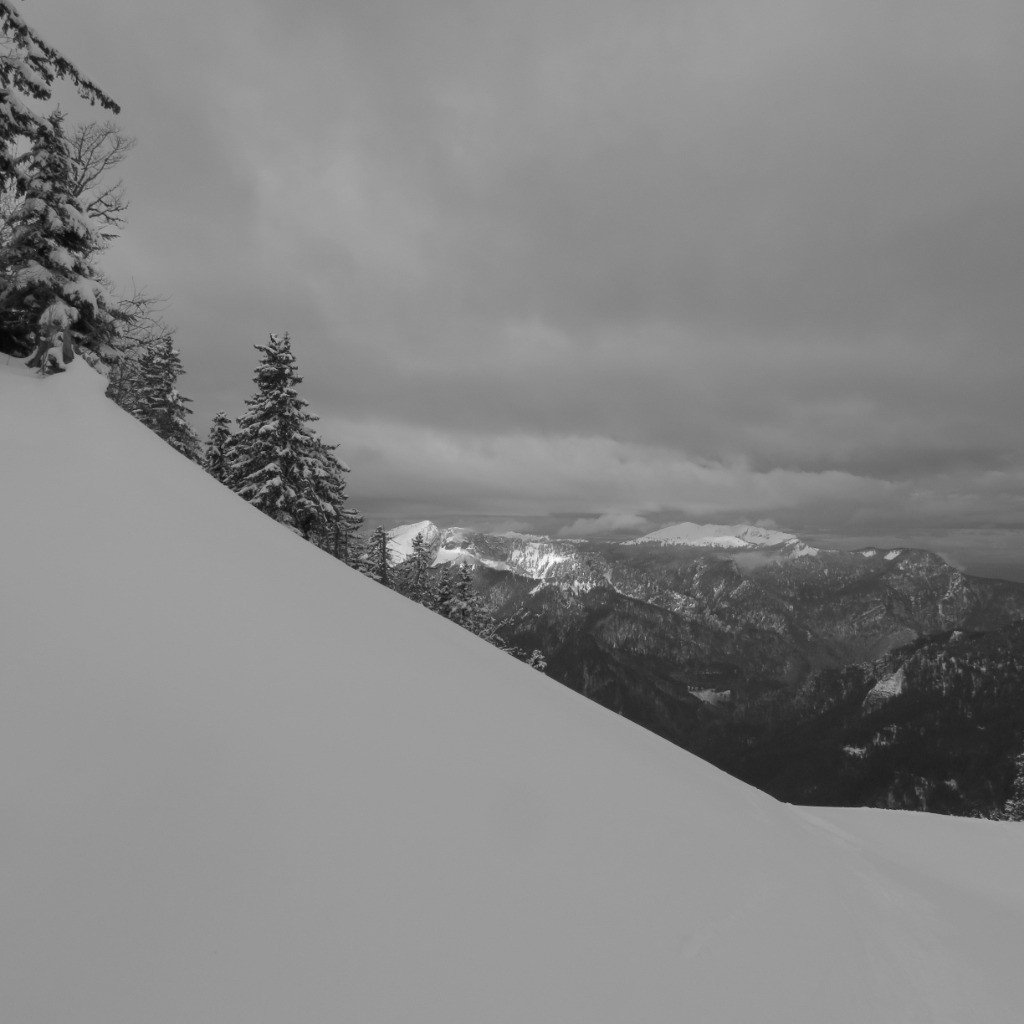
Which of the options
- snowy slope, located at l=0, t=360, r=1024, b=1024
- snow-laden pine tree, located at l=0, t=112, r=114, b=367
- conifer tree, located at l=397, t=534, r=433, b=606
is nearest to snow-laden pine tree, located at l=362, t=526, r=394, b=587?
conifer tree, located at l=397, t=534, r=433, b=606

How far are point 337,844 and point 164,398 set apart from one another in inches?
1015

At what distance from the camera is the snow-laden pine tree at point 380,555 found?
3525cm

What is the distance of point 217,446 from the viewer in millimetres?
26406

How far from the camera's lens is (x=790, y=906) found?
4.23 metres

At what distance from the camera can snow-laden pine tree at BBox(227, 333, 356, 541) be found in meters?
19.4

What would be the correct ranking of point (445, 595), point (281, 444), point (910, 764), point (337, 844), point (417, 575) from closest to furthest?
point (337, 844), point (281, 444), point (445, 595), point (417, 575), point (910, 764)

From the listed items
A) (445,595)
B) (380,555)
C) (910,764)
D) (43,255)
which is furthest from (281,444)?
(910,764)

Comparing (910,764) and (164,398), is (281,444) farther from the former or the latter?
(910,764)

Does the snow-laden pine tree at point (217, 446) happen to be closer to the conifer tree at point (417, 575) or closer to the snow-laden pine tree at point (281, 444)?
the snow-laden pine tree at point (281, 444)

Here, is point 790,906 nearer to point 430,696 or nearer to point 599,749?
point 599,749

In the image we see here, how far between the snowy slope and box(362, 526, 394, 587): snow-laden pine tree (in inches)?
1153

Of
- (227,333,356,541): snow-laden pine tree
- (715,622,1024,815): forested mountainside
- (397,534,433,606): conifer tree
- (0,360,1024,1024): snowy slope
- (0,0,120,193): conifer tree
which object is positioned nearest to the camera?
(0,360,1024,1024): snowy slope

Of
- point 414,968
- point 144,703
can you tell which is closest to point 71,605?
point 144,703

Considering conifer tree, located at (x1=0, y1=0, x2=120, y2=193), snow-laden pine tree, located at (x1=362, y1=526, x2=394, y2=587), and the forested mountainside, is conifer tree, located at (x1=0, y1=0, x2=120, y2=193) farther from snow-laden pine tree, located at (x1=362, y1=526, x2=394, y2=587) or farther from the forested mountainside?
the forested mountainside
